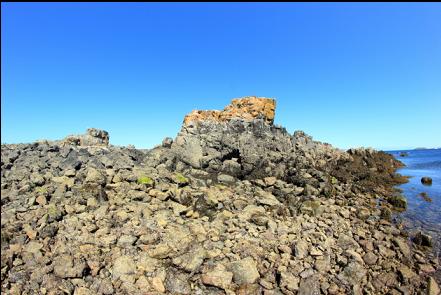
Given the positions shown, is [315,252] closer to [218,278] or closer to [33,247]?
[218,278]

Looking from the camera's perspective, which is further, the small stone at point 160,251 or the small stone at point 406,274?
the small stone at point 406,274

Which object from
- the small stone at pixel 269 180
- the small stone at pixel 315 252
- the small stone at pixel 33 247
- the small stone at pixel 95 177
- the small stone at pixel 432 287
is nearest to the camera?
the small stone at pixel 33 247

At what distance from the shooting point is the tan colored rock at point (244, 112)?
2378 cm

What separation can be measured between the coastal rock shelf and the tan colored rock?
15.6ft

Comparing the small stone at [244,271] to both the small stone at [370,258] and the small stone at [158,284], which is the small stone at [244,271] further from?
the small stone at [370,258]

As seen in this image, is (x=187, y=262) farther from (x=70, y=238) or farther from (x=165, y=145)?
(x=165, y=145)

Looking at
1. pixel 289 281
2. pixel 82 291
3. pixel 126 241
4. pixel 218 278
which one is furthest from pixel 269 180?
pixel 82 291

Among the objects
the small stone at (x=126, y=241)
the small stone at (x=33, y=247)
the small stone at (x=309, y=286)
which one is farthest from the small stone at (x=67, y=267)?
the small stone at (x=309, y=286)

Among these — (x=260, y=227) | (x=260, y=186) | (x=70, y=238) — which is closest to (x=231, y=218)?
(x=260, y=227)

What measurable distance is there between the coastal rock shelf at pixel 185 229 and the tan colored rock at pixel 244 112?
15.6 ft

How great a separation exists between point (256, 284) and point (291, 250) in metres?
2.41

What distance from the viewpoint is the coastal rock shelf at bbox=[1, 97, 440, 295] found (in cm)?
972

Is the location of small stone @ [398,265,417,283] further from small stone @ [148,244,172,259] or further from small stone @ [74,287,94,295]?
small stone @ [74,287,94,295]

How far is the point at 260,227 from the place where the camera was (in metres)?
13.1
